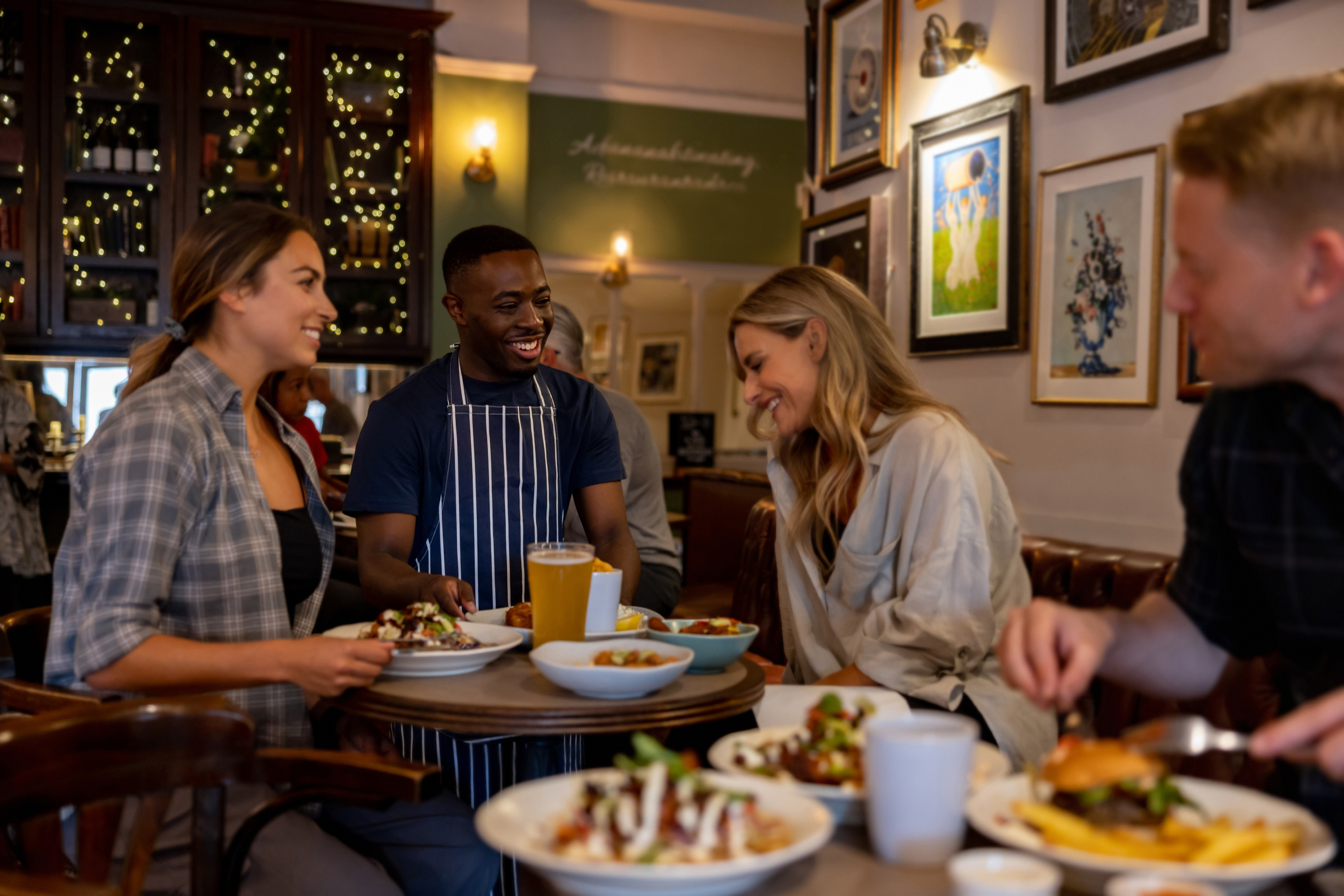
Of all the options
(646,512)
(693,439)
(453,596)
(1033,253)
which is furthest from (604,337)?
(453,596)

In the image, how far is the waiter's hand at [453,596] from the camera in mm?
2082

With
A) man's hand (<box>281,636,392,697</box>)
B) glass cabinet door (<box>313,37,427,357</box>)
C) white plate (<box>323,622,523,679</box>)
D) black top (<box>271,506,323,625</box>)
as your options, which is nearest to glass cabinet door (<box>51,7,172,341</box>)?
glass cabinet door (<box>313,37,427,357</box>)

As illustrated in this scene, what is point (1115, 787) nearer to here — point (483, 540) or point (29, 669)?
point (483, 540)

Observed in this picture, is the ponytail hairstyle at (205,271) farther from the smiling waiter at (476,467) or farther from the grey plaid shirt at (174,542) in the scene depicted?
the smiling waiter at (476,467)

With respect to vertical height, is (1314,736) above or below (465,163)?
below

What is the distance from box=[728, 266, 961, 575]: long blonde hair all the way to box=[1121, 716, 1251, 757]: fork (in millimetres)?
1242

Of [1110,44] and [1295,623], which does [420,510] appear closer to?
[1295,623]

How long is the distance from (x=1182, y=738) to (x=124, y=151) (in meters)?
6.78

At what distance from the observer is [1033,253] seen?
10.9 ft

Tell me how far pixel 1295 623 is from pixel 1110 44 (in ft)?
7.06

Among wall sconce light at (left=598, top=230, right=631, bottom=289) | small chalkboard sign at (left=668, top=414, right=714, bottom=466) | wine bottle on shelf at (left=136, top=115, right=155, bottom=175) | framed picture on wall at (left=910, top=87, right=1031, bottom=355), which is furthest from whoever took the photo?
small chalkboard sign at (left=668, top=414, right=714, bottom=466)

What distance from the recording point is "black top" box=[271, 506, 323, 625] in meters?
2.13

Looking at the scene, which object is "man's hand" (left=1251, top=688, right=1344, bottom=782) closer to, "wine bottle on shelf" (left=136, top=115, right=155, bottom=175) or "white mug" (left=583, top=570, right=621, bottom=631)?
"white mug" (left=583, top=570, right=621, bottom=631)

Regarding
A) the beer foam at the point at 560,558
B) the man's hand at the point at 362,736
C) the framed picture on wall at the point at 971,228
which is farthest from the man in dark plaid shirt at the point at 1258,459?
the framed picture on wall at the point at 971,228
